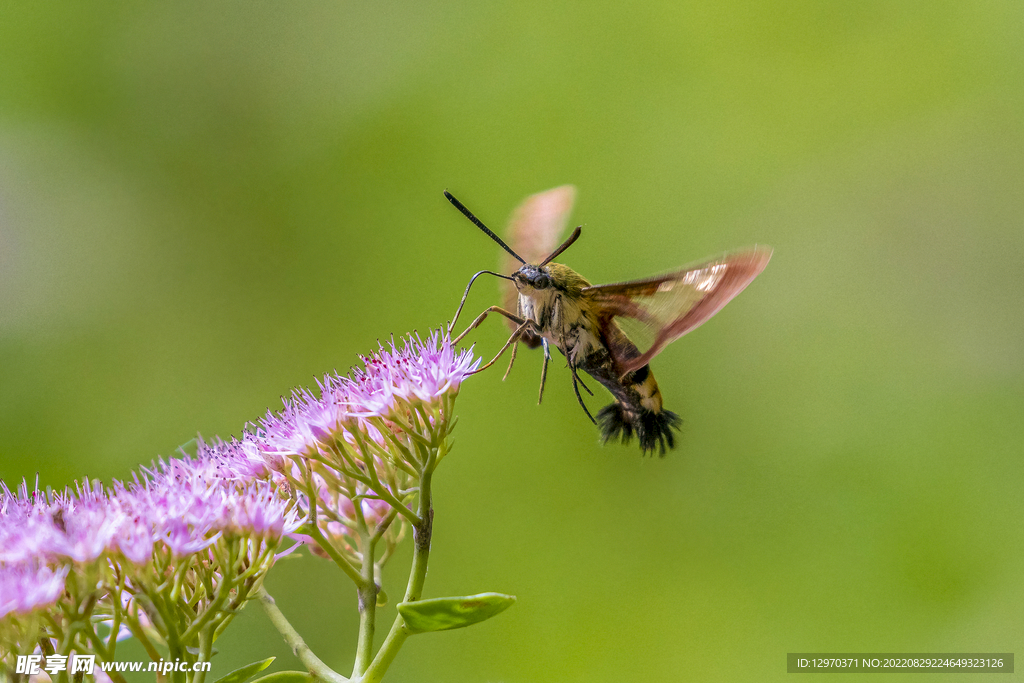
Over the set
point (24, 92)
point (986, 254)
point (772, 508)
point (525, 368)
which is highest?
point (24, 92)

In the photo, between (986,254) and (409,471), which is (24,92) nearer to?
(409,471)

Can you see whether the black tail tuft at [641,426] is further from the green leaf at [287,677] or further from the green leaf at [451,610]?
the green leaf at [287,677]

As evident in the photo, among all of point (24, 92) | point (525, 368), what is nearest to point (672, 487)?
point (525, 368)

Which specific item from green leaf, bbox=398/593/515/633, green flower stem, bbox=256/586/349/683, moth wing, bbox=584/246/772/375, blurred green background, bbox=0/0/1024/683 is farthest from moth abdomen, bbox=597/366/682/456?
blurred green background, bbox=0/0/1024/683

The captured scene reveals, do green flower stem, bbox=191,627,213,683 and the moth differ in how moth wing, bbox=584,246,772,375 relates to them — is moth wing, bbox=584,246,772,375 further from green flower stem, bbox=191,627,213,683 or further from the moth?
green flower stem, bbox=191,627,213,683

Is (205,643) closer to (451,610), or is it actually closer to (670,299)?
(451,610)

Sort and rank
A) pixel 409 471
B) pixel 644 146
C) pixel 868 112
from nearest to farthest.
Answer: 1. pixel 409 471
2. pixel 868 112
3. pixel 644 146

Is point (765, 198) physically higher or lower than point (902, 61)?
lower
